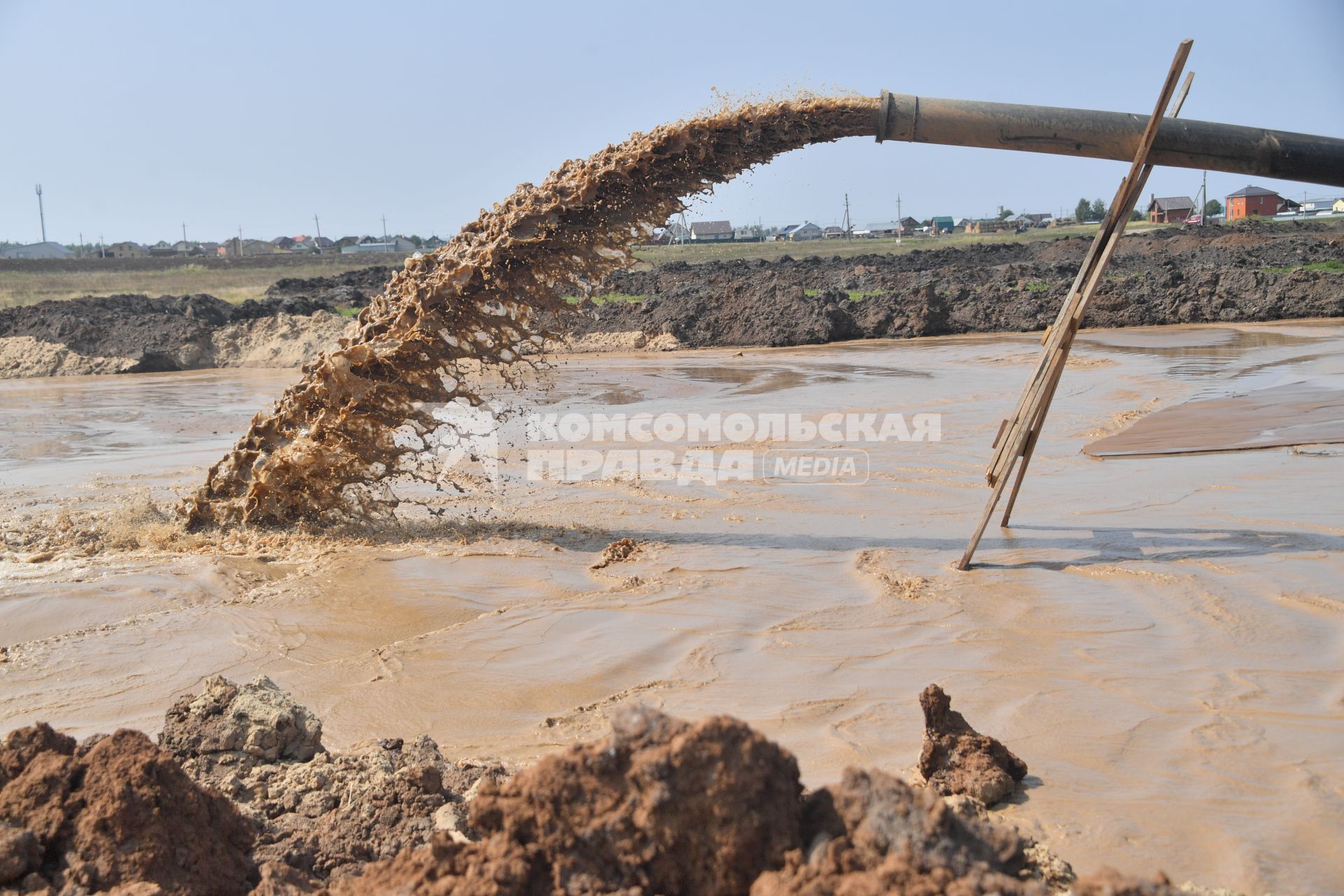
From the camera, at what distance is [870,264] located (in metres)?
38.7

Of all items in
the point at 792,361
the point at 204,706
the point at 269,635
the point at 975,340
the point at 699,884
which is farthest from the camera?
the point at 975,340

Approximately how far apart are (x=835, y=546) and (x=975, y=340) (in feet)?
52.6

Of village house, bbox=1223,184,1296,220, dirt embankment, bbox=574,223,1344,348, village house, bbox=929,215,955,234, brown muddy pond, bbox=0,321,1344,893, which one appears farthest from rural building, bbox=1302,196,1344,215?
brown muddy pond, bbox=0,321,1344,893

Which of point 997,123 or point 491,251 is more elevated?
point 997,123

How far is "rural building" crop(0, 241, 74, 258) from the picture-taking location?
86000mm

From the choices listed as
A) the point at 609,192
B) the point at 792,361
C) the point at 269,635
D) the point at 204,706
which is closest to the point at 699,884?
the point at 204,706

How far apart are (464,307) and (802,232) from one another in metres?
92.6

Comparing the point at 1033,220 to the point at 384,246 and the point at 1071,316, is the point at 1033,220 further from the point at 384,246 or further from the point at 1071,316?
the point at 1071,316

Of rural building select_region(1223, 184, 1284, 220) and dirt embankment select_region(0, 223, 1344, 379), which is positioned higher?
rural building select_region(1223, 184, 1284, 220)

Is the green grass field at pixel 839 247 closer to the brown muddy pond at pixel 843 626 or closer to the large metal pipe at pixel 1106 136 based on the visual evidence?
the brown muddy pond at pixel 843 626

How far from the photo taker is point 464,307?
7227 mm

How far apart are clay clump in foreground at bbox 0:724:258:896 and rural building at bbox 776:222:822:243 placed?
8997 cm

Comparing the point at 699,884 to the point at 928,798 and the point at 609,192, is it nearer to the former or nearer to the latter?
the point at 928,798

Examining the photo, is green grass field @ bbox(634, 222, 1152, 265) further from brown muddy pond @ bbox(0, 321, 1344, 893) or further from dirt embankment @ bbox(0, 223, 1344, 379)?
brown muddy pond @ bbox(0, 321, 1344, 893)
